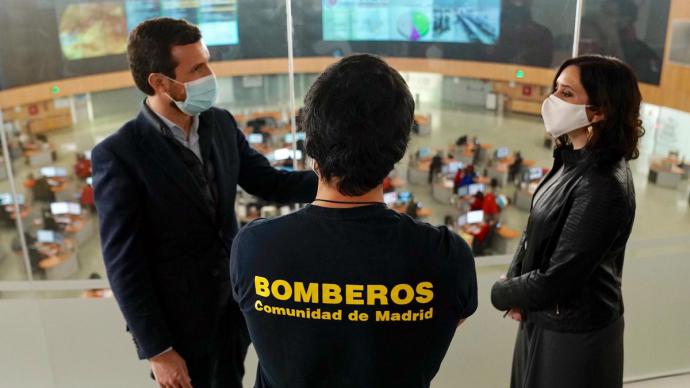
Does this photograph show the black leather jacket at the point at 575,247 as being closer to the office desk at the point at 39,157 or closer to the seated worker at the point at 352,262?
the seated worker at the point at 352,262

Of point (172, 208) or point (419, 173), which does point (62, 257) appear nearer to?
point (172, 208)

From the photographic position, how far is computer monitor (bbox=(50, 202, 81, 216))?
607cm

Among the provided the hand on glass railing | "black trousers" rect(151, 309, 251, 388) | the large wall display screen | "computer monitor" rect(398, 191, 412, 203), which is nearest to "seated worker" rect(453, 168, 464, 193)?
"computer monitor" rect(398, 191, 412, 203)

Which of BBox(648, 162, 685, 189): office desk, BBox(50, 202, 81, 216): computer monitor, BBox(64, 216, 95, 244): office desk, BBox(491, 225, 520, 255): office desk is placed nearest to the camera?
BBox(64, 216, 95, 244): office desk

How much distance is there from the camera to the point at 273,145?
19.1ft

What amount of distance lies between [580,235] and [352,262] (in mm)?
996

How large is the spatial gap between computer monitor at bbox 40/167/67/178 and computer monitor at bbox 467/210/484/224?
16.5 ft

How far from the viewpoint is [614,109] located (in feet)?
5.73

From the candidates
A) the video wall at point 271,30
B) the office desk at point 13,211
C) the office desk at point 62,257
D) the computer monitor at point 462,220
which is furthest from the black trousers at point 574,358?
the computer monitor at point 462,220

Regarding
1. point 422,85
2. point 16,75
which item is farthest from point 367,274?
point 422,85

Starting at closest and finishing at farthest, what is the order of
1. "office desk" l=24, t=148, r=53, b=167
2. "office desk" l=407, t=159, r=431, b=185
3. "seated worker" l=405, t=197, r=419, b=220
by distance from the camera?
"office desk" l=24, t=148, r=53, b=167
"seated worker" l=405, t=197, r=419, b=220
"office desk" l=407, t=159, r=431, b=185

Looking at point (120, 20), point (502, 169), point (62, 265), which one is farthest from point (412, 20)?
point (502, 169)

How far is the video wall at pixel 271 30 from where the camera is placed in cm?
349

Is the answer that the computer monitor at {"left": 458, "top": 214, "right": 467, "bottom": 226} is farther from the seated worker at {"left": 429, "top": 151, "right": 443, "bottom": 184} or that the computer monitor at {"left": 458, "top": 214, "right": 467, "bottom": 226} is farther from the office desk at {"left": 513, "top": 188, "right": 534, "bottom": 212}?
the office desk at {"left": 513, "top": 188, "right": 534, "bottom": 212}
